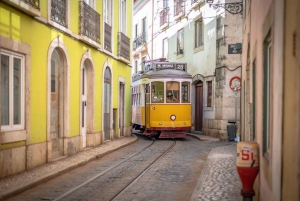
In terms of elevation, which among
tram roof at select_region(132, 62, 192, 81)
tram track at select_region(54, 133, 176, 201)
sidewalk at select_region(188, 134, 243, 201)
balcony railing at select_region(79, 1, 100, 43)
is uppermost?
balcony railing at select_region(79, 1, 100, 43)

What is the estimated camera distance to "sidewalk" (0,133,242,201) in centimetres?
751

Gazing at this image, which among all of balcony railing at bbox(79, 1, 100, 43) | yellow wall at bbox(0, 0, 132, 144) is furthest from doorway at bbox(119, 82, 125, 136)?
balcony railing at bbox(79, 1, 100, 43)

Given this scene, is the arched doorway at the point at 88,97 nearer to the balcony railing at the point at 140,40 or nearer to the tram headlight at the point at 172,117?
the tram headlight at the point at 172,117

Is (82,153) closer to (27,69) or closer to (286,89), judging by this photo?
(27,69)

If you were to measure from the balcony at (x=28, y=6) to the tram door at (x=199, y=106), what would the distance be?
15321 millimetres

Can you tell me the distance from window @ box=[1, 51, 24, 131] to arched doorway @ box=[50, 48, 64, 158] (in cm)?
232

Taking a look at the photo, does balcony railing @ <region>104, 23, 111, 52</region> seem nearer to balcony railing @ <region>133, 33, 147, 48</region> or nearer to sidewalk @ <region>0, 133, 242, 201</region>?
sidewalk @ <region>0, 133, 242, 201</region>

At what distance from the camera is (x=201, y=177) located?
929cm

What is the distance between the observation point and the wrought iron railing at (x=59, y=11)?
11.7m

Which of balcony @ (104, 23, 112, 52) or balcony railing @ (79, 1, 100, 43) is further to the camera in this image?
balcony @ (104, 23, 112, 52)

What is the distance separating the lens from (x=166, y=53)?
30.9m

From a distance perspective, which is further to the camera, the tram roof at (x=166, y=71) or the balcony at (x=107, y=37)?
the tram roof at (x=166, y=71)

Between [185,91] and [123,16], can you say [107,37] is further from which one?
[185,91]

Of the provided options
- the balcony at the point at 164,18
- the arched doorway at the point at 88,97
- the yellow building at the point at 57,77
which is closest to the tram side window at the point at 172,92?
the yellow building at the point at 57,77
